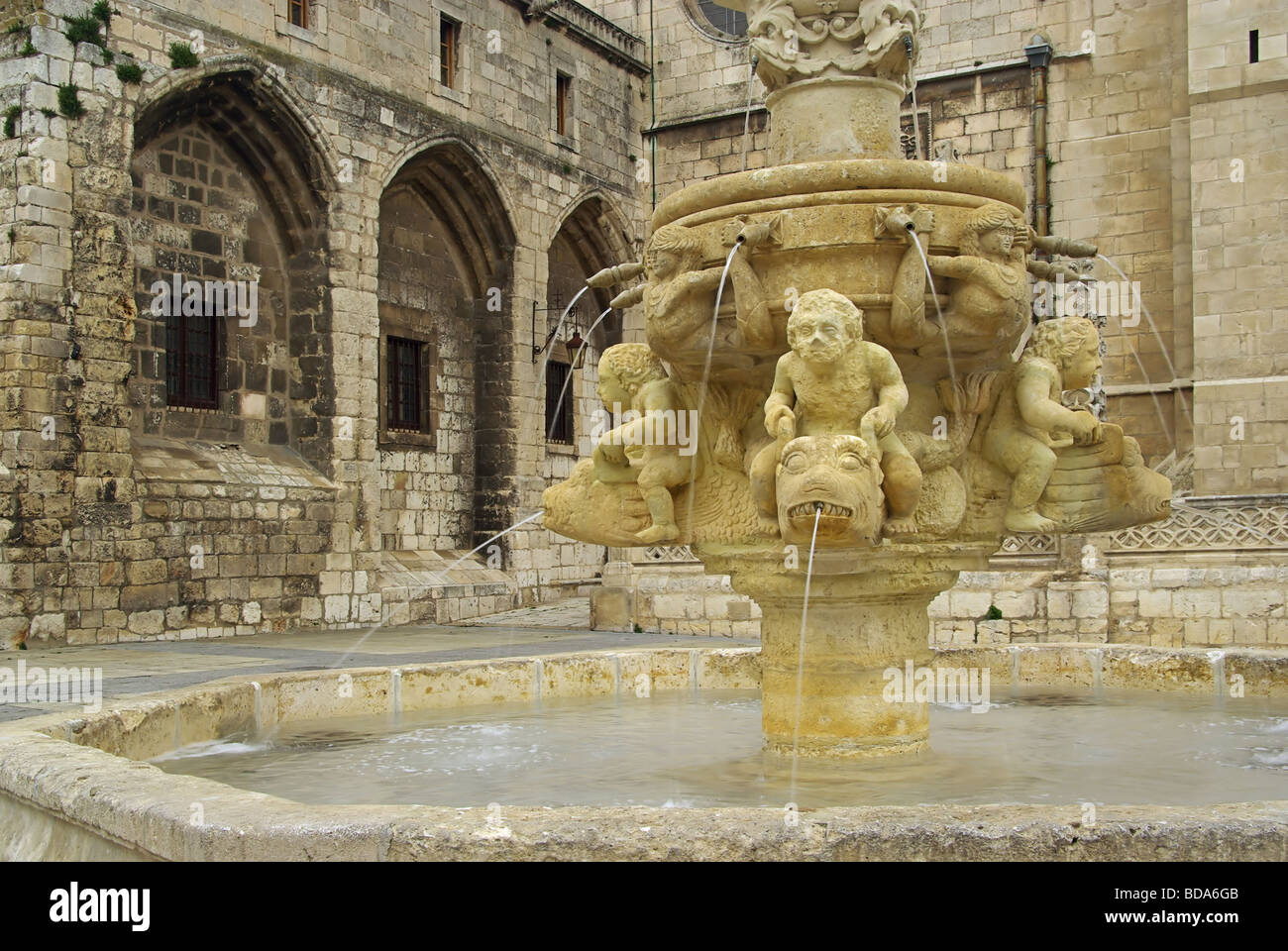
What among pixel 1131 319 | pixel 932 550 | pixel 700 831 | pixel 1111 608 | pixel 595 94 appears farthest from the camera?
pixel 595 94

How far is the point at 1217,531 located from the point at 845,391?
7.76 metres

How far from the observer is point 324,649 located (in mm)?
12617

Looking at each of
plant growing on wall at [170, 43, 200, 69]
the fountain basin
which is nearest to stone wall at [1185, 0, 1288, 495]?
plant growing on wall at [170, 43, 200, 69]

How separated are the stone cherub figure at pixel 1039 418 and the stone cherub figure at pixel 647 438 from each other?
139 centimetres

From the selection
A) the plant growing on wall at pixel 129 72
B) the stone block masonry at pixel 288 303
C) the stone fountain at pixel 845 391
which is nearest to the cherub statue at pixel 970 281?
the stone fountain at pixel 845 391

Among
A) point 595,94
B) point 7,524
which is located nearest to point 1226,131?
point 595,94

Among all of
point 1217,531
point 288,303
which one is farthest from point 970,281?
point 288,303

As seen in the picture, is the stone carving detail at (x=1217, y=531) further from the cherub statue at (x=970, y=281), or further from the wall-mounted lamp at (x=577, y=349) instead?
the wall-mounted lamp at (x=577, y=349)

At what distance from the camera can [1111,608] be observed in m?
11.8

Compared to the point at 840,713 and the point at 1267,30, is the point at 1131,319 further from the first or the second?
the point at 840,713

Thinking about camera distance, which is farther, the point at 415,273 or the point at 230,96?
the point at 415,273

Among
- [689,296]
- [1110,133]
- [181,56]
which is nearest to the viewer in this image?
[689,296]

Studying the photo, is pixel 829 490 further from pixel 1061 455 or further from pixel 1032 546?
pixel 1032 546

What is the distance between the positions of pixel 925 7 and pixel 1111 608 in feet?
39.3
